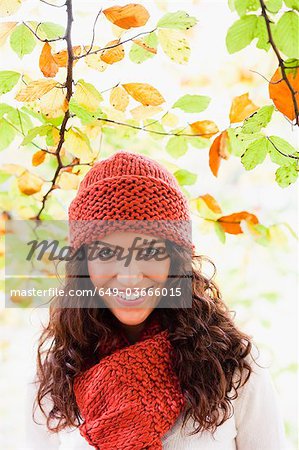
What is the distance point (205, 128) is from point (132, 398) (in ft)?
1.53

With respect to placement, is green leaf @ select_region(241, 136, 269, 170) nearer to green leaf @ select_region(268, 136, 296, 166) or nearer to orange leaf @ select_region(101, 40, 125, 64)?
green leaf @ select_region(268, 136, 296, 166)

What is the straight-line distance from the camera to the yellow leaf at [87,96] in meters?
0.78

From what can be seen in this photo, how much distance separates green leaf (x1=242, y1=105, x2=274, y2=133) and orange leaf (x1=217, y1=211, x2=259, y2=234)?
0.37m

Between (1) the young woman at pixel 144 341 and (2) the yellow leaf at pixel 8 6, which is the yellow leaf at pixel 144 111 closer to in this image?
(1) the young woman at pixel 144 341

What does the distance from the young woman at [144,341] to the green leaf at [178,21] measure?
0.30 metres

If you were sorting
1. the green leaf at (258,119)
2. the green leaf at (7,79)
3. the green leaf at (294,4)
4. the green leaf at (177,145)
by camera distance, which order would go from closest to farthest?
the green leaf at (294,4) < the green leaf at (258,119) < the green leaf at (7,79) < the green leaf at (177,145)

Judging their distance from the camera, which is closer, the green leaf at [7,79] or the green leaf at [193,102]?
the green leaf at [7,79]

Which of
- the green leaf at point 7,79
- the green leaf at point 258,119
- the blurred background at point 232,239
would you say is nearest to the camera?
the green leaf at point 258,119

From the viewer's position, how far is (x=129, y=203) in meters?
0.92

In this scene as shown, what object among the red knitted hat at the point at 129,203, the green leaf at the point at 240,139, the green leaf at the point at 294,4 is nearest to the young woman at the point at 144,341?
the red knitted hat at the point at 129,203

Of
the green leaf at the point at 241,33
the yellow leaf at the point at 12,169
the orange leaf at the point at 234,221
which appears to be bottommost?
the orange leaf at the point at 234,221

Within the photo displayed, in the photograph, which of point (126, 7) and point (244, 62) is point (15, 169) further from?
point (244, 62)

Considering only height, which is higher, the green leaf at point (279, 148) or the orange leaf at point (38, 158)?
the green leaf at point (279, 148)

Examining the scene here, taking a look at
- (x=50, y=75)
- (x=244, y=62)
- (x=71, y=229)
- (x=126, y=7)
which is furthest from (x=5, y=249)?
(x=244, y=62)
